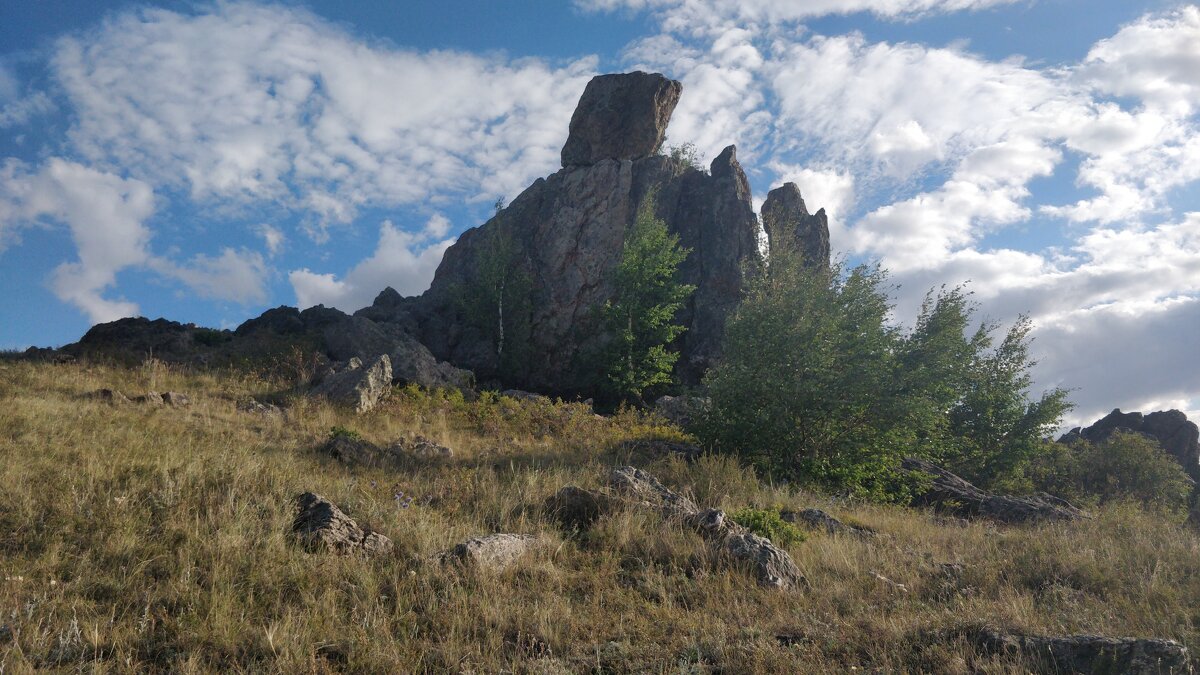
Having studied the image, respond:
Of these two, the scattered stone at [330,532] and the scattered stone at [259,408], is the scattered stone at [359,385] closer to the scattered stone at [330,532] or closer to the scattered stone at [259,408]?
the scattered stone at [259,408]

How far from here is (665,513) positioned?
28.9ft

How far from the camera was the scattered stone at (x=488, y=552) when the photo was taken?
6504 mm

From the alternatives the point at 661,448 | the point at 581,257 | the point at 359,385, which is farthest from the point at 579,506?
the point at 581,257

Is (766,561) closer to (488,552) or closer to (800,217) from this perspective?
(488,552)

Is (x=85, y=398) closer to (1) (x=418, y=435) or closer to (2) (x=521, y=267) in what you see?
(1) (x=418, y=435)

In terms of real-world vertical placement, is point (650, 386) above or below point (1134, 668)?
above

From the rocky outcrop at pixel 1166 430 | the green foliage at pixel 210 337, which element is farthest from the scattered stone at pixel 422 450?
the rocky outcrop at pixel 1166 430

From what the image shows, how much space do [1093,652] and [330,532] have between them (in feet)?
21.5

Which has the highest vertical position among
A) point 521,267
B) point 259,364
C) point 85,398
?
point 521,267

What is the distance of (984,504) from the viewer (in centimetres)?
1623

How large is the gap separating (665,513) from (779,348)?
8.85m

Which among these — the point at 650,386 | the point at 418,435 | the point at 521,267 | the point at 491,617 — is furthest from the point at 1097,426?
the point at 491,617

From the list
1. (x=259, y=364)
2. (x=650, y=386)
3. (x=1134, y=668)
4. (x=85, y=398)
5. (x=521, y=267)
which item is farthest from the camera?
(x=521, y=267)

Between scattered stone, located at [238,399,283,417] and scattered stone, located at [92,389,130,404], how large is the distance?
216 centimetres
